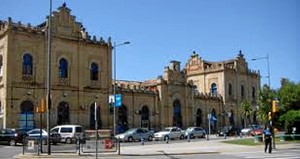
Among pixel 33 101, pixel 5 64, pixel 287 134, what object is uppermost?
pixel 5 64

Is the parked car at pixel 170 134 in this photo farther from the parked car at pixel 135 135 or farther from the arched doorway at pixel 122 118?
the arched doorway at pixel 122 118

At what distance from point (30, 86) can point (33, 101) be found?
5.54ft

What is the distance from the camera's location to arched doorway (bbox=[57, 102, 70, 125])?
5394 cm

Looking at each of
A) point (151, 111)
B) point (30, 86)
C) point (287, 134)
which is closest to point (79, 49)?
point (30, 86)

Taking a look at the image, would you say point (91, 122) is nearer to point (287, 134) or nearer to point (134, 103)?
point (134, 103)

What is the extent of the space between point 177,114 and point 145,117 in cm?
795

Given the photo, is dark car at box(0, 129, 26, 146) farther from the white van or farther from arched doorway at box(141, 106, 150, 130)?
arched doorway at box(141, 106, 150, 130)

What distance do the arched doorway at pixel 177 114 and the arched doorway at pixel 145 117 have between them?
6.46 m

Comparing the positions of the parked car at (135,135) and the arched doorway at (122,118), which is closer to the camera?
the parked car at (135,135)

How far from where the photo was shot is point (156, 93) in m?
68.3

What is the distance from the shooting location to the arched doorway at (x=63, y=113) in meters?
53.9

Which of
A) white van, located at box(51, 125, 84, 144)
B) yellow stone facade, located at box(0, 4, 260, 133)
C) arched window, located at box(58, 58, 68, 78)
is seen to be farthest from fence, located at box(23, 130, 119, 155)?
arched window, located at box(58, 58, 68, 78)

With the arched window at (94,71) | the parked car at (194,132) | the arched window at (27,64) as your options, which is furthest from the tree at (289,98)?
the arched window at (27,64)

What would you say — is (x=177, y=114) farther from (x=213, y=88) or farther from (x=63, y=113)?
(x=63, y=113)
